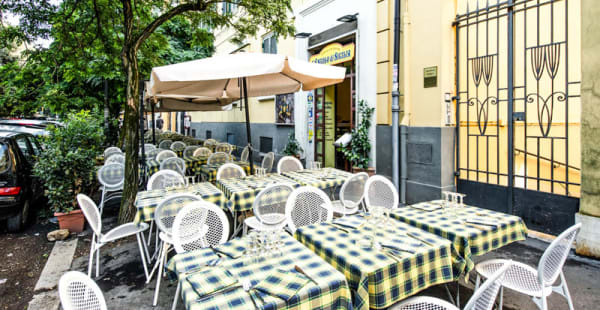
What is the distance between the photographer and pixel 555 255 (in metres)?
2.48

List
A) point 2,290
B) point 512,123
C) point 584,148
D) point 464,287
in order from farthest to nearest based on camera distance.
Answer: point 512,123 → point 584,148 → point 2,290 → point 464,287

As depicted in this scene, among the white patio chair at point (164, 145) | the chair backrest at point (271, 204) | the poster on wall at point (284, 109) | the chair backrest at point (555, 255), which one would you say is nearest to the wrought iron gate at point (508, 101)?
the chair backrest at point (555, 255)

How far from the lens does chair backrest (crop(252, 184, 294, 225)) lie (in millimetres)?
4059

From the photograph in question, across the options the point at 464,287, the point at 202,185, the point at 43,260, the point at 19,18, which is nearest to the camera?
the point at 464,287

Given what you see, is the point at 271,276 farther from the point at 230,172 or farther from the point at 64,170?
the point at 64,170

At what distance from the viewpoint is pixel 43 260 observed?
4.66 meters

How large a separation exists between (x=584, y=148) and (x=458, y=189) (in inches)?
89.6

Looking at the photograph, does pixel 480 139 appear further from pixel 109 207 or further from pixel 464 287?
pixel 109 207

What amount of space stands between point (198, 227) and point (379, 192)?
2.40 m

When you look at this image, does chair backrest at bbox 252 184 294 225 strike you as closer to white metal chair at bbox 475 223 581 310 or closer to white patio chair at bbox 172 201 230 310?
white patio chair at bbox 172 201 230 310

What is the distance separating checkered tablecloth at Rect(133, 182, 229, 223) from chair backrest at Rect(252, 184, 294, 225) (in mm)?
579

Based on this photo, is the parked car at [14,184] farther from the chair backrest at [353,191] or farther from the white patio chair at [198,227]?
the chair backrest at [353,191]

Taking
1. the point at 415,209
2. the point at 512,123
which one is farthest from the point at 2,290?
the point at 512,123

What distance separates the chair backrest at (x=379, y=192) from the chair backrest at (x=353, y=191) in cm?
24
